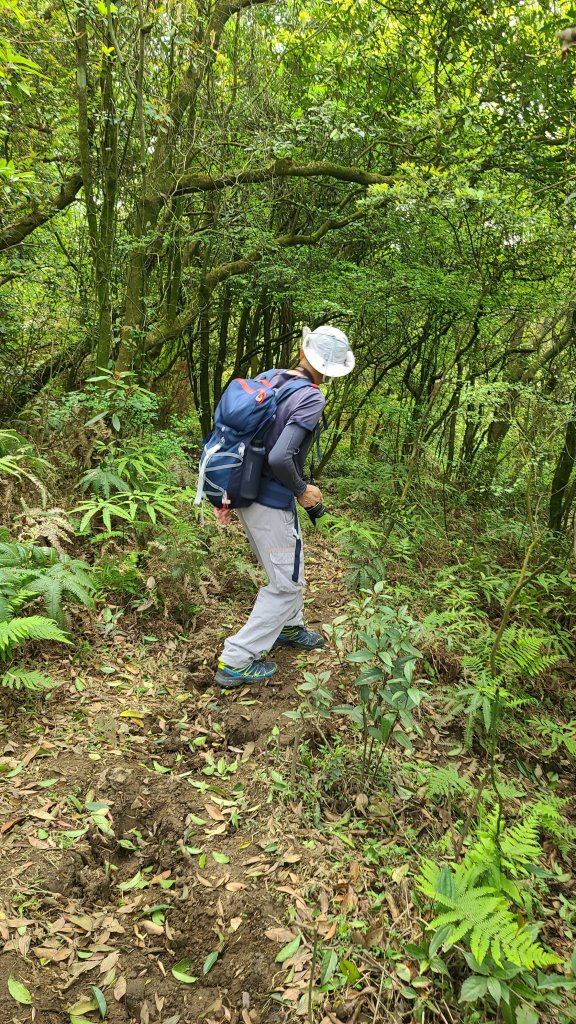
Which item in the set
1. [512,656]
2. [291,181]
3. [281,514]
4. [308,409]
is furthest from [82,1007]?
[291,181]

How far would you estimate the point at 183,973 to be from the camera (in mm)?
2236

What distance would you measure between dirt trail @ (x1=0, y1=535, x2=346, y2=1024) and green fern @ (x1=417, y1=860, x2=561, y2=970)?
2.05 feet

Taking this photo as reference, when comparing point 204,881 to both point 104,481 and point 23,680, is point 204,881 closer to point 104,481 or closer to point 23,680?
→ point 23,680

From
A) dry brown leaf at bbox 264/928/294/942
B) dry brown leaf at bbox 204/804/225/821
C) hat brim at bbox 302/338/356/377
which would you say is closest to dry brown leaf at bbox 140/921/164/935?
dry brown leaf at bbox 264/928/294/942

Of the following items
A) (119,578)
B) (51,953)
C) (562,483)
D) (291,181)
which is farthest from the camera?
(291,181)

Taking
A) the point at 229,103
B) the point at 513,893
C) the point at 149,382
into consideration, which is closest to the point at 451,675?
the point at 513,893

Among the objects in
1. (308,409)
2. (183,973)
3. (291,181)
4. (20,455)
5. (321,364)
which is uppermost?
(291,181)

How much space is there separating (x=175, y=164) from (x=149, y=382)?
231 cm

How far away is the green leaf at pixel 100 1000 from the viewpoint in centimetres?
205

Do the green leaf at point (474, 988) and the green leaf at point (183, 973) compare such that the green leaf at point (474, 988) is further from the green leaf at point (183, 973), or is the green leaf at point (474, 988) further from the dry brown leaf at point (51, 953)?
the dry brown leaf at point (51, 953)

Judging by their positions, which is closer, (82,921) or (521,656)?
(82,921)

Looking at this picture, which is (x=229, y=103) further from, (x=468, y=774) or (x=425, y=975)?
(x=425, y=975)

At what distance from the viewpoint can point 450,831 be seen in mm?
2754

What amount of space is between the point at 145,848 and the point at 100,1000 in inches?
26.2
